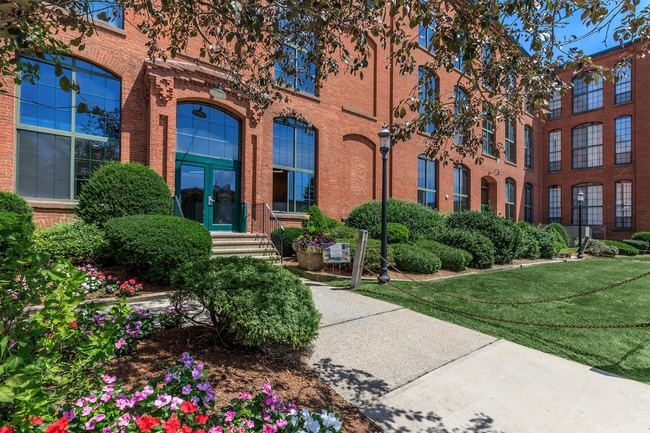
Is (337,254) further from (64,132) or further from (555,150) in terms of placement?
(555,150)

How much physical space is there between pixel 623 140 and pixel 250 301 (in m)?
34.7

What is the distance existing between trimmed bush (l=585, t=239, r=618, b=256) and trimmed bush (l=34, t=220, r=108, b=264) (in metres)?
24.2

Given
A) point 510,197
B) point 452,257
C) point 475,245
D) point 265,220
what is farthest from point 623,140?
point 265,220

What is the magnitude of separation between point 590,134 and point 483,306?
1217 inches

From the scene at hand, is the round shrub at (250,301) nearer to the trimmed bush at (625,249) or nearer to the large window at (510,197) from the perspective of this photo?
the trimmed bush at (625,249)

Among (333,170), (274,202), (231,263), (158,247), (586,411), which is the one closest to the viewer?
(586,411)

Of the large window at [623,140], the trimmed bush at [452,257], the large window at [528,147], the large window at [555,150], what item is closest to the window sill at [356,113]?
the trimmed bush at [452,257]

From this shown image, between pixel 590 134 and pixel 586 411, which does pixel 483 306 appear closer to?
pixel 586 411

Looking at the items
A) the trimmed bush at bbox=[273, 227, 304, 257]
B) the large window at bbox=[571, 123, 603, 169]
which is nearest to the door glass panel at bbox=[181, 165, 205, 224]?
the trimmed bush at bbox=[273, 227, 304, 257]

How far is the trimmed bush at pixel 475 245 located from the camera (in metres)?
11.2

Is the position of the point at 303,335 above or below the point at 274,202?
below

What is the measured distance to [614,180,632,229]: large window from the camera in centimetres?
2633

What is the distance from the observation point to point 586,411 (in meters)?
3.12

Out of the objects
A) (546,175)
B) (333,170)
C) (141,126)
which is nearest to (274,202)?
(333,170)
